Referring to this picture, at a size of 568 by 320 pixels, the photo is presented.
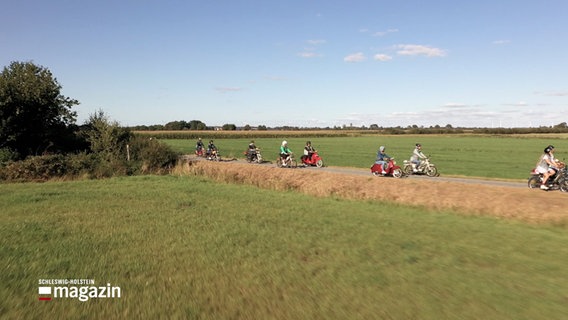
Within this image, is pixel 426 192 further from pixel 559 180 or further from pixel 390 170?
pixel 559 180

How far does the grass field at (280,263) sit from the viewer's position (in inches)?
176

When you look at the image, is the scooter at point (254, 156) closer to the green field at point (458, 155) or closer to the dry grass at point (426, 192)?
the dry grass at point (426, 192)

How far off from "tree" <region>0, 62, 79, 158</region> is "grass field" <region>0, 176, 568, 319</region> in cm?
1407

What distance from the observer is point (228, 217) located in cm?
1013

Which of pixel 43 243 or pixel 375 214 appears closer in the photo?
pixel 43 243

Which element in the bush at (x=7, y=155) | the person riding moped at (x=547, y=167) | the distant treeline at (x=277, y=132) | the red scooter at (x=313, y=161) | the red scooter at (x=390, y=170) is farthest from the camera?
the distant treeline at (x=277, y=132)

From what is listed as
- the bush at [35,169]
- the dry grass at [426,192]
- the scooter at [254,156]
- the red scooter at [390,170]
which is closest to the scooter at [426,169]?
the red scooter at [390,170]

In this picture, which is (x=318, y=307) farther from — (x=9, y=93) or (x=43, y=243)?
(x=9, y=93)

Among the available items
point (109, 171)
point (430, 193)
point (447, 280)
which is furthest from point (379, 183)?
point (109, 171)

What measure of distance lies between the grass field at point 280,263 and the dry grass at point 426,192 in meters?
1.22

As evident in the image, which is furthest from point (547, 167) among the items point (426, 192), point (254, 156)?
point (254, 156)

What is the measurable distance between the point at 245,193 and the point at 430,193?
24.6ft

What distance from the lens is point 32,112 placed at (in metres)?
23.5

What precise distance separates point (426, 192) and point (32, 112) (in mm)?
24196
